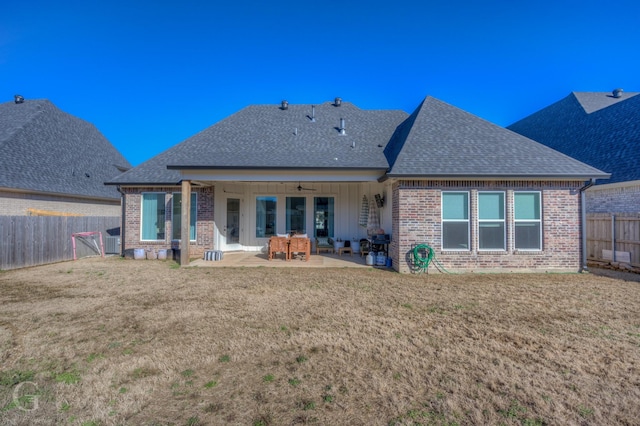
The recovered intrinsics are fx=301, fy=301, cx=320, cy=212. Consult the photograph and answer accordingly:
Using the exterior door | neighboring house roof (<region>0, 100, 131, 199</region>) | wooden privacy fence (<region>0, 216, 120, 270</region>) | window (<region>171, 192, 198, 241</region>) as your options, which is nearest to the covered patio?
the exterior door

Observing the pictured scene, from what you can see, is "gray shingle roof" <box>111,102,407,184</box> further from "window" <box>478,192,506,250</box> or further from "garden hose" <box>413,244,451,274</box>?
"window" <box>478,192,506,250</box>

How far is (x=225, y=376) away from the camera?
10.9 ft

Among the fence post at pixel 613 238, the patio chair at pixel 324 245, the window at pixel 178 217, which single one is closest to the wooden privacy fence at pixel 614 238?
the fence post at pixel 613 238

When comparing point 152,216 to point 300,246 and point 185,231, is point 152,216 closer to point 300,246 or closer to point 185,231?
point 185,231

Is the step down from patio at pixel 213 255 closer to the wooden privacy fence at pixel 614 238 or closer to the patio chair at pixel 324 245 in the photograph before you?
the patio chair at pixel 324 245

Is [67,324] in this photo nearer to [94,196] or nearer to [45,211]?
[45,211]

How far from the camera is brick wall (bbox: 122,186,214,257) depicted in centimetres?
1174

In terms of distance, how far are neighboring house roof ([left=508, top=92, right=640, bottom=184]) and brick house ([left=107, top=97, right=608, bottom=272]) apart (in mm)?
4187

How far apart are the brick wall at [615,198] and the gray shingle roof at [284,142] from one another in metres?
7.99

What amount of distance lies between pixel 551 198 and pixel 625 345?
5882 millimetres

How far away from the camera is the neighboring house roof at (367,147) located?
887 cm

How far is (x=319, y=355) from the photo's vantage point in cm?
380

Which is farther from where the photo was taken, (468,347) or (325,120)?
(325,120)

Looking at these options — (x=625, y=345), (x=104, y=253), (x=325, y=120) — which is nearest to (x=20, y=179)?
(x=104, y=253)
